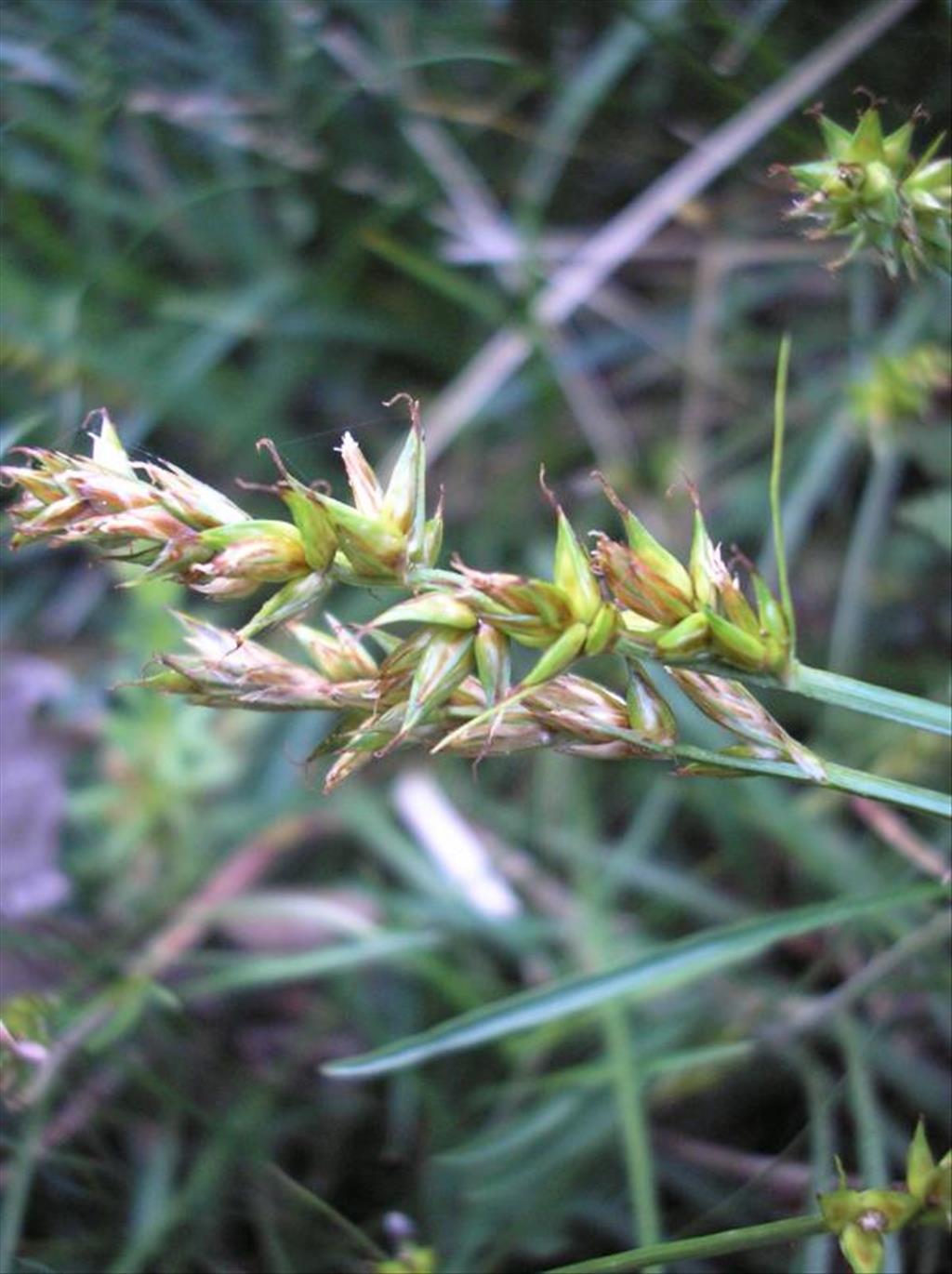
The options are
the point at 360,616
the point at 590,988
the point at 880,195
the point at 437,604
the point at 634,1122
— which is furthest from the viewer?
the point at 360,616

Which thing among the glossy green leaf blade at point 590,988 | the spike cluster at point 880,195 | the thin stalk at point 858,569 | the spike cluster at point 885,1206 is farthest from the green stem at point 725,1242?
the thin stalk at point 858,569

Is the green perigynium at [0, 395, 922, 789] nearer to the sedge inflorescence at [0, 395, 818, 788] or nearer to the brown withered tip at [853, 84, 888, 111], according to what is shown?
the sedge inflorescence at [0, 395, 818, 788]

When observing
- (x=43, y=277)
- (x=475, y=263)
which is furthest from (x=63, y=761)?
(x=475, y=263)

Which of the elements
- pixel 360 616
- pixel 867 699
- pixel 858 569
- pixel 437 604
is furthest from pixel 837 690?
pixel 360 616

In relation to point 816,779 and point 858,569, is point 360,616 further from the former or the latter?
point 816,779

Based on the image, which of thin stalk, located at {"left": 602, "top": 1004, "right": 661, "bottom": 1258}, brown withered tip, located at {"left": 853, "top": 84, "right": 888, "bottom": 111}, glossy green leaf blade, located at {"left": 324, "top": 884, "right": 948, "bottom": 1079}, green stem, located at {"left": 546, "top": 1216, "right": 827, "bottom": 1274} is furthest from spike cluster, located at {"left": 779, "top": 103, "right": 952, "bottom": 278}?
thin stalk, located at {"left": 602, "top": 1004, "right": 661, "bottom": 1258}
